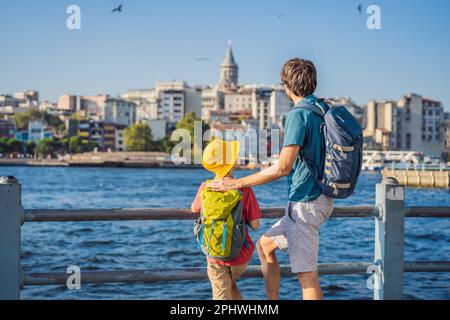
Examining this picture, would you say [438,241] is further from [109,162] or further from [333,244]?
[109,162]

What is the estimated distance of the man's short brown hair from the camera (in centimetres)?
384

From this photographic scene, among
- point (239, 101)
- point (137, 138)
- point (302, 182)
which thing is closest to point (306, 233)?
point (302, 182)

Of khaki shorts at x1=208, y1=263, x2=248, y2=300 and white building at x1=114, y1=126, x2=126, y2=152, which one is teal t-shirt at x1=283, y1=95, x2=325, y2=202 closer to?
khaki shorts at x1=208, y1=263, x2=248, y2=300

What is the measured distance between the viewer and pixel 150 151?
132 meters

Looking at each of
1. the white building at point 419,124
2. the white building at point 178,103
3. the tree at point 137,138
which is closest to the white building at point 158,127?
the tree at point 137,138

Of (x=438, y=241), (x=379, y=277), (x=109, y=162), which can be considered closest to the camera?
(x=379, y=277)

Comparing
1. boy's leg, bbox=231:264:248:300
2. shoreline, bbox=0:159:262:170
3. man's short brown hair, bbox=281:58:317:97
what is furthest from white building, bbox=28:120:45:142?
man's short brown hair, bbox=281:58:317:97

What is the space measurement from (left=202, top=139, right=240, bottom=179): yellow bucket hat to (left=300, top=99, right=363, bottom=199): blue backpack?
1.40 feet

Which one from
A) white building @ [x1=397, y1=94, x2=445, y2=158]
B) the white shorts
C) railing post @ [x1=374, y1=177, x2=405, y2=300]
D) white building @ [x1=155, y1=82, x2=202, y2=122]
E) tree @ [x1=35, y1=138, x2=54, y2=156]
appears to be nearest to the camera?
the white shorts

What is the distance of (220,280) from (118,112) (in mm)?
155530

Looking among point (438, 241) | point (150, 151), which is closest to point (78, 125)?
point (150, 151)

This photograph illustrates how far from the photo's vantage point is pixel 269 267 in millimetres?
4059
